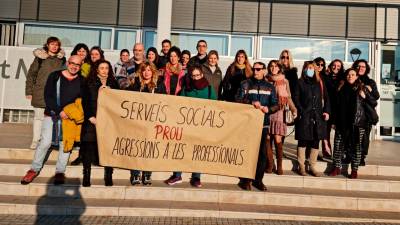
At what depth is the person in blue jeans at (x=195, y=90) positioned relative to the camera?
602cm

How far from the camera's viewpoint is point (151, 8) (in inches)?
503

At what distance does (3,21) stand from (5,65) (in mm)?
2454

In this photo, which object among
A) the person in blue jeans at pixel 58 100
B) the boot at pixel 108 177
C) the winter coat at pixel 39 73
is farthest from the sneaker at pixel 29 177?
the winter coat at pixel 39 73

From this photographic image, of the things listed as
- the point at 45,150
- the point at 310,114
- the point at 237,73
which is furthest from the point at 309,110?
the point at 45,150

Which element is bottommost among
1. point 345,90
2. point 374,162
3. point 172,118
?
point 374,162

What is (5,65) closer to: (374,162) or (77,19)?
(77,19)

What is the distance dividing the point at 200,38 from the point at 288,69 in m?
6.65

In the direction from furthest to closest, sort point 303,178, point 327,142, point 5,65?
point 5,65
point 327,142
point 303,178

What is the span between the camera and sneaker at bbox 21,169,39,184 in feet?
19.3

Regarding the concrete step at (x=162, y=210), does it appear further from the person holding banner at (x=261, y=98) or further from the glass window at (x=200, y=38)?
the glass window at (x=200, y=38)

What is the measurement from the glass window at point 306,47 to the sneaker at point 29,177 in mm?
9039

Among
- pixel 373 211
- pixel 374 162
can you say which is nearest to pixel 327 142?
pixel 374 162

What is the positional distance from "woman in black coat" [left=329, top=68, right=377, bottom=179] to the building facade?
6.00 m

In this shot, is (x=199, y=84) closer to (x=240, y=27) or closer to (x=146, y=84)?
(x=146, y=84)
